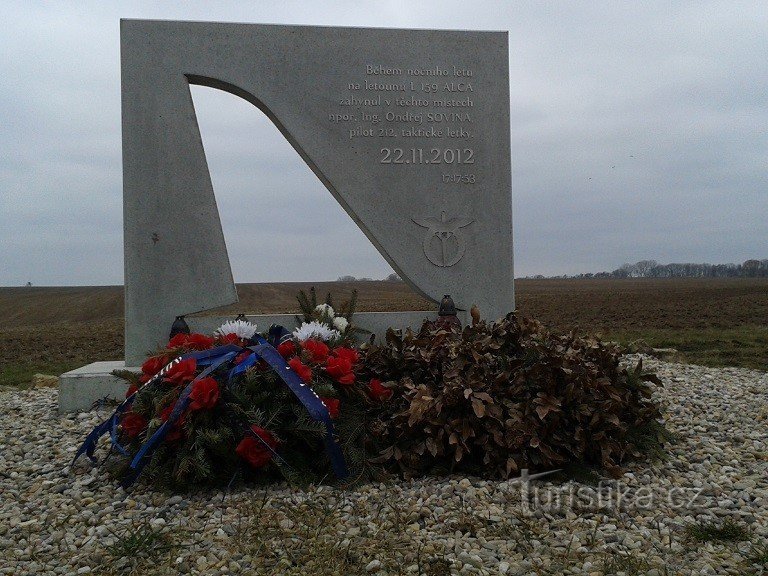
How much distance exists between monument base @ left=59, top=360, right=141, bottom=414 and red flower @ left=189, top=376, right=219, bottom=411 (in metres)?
2.47

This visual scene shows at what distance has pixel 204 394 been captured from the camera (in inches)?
144

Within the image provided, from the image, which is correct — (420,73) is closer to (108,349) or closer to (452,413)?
(452,413)

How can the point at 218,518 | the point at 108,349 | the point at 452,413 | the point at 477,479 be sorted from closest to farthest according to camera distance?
1. the point at 218,518
2. the point at 477,479
3. the point at 452,413
4. the point at 108,349

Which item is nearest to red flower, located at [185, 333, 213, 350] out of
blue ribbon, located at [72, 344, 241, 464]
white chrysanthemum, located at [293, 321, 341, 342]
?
blue ribbon, located at [72, 344, 241, 464]

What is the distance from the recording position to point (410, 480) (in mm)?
3811

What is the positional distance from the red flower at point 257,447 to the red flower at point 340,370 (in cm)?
67

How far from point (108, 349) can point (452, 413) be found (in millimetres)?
9606

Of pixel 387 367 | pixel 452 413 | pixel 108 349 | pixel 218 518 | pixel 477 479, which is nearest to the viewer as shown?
pixel 218 518

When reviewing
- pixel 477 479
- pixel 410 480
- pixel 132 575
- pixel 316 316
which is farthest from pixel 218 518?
pixel 316 316

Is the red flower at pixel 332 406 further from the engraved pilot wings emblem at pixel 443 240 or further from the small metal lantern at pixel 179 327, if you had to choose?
the engraved pilot wings emblem at pixel 443 240

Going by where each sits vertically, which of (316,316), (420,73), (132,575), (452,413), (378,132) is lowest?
(132,575)

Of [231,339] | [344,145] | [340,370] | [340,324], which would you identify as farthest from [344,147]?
[340,370]

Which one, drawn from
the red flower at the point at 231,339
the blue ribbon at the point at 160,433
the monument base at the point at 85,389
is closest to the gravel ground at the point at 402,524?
the blue ribbon at the point at 160,433

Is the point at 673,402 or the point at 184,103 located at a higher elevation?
the point at 184,103
